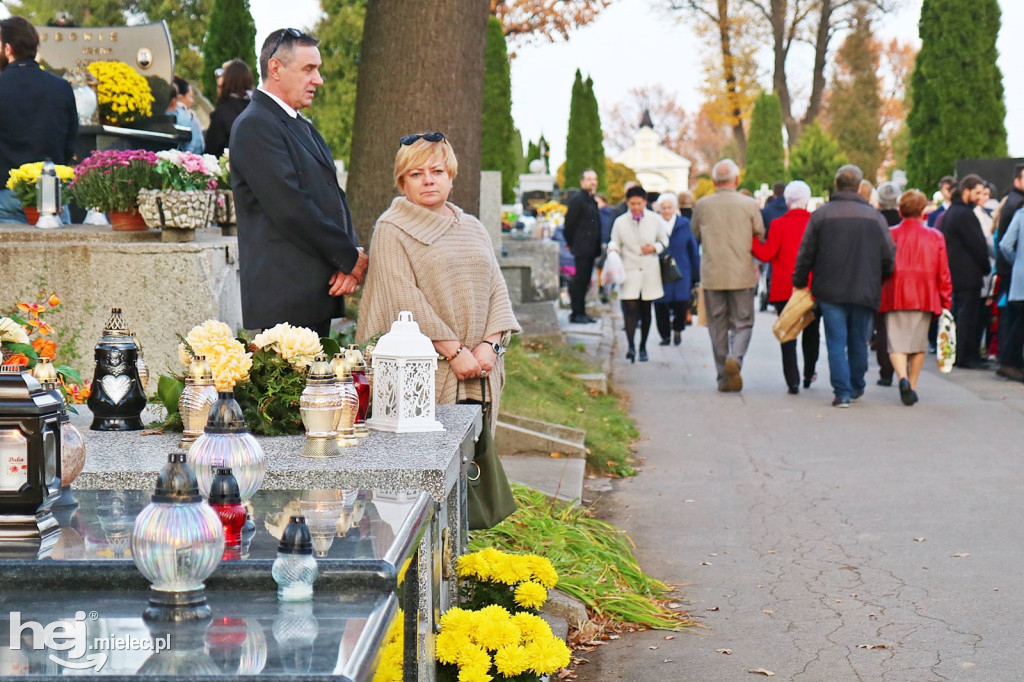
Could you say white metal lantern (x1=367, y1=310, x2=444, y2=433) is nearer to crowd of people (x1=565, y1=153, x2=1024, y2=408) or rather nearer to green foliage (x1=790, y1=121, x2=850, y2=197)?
crowd of people (x1=565, y1=153, x2=1024, y2=408)

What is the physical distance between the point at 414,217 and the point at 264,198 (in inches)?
24.4

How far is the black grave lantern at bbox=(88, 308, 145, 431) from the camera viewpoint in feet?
14.7

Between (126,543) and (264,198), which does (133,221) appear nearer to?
(264,198)

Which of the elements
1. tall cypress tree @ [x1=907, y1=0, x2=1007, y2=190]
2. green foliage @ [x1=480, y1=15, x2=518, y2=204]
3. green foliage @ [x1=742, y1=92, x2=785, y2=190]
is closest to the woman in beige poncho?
green foliage @ [x1=480, y1=15, x2=518, y2=204]

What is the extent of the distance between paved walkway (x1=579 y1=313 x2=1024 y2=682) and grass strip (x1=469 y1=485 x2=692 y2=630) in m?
0.14

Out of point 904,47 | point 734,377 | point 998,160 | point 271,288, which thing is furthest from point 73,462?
point 904,47

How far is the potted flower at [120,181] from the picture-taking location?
23.0ft

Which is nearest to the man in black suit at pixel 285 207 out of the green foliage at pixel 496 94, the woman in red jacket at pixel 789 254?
the woman in red jacket at pixel 789 254

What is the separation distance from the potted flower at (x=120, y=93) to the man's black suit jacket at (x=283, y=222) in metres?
5.54

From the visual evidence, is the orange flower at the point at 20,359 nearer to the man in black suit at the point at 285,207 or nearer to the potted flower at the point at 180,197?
the man in black suit at the point at 285,207

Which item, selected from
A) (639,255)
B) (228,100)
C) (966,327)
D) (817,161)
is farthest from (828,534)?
(817,161)

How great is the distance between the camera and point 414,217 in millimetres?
5469

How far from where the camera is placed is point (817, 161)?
132ft

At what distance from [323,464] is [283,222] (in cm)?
183
